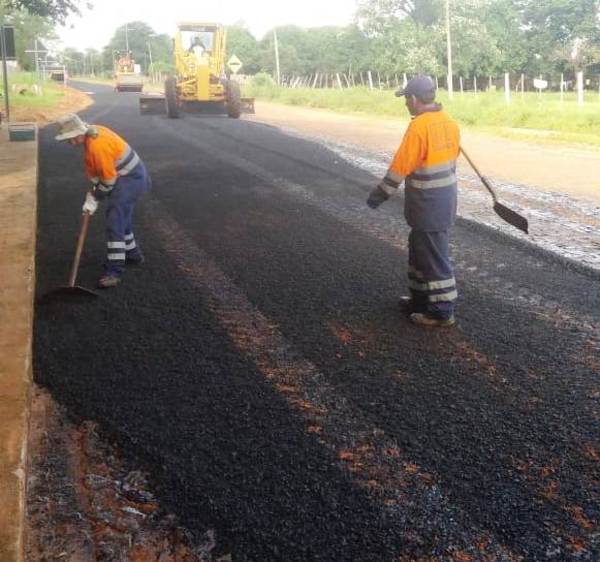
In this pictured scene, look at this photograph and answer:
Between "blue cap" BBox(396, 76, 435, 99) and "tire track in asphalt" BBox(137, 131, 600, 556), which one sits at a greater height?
"blue cap" BBox(396, 76, 435, 99)

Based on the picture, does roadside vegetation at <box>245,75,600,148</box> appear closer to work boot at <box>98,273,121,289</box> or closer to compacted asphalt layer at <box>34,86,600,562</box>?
compacted asphalt layer at <box>34,86,600,562</box>

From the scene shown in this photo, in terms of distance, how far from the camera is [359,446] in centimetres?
316

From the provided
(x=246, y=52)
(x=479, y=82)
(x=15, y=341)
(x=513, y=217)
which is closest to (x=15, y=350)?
(x=15, y=341)

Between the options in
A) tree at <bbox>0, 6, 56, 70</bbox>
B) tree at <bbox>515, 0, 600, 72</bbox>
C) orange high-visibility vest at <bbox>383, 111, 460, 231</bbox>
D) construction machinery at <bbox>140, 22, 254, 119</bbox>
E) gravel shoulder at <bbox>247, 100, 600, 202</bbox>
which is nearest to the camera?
orange high-visibility vest at <bbox>383, 111, 460, 231</bbox>

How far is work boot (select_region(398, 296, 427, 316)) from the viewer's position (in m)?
4.78

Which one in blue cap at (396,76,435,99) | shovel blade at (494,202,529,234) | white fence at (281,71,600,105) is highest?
white fence at (281,71,600,105)

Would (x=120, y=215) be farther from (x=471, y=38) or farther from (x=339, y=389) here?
(x=471, y=38)

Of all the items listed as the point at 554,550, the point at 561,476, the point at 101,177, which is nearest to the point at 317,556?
the point at 554,550

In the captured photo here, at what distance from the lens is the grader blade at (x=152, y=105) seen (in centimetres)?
2367

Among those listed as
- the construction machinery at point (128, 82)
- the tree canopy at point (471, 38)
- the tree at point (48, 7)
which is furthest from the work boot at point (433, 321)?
the construction machinery at point (128, 82)

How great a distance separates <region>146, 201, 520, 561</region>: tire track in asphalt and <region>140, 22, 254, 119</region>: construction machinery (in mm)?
17715

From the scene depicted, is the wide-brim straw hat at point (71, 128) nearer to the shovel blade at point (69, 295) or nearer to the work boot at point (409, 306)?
the shovel blade at point (69, 295)

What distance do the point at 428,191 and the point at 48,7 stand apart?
17.8 m

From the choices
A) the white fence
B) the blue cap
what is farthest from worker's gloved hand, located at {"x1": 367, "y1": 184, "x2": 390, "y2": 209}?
the white fence
